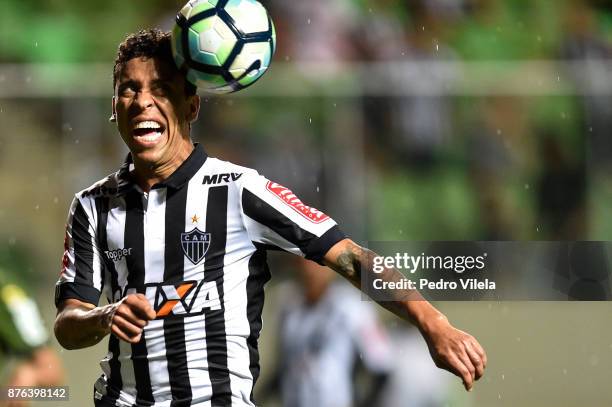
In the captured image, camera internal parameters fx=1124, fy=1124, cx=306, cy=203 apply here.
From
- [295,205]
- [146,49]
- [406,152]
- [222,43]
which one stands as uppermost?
[406,152]

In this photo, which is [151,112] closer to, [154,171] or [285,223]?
[154,171]

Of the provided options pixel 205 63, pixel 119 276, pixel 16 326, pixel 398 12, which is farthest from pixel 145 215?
pixel 398 12

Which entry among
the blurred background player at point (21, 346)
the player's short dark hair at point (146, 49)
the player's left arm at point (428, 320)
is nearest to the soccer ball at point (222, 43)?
the player's short dark hair at point (146, 49)

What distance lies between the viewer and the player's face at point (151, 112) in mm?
Answer: 3033

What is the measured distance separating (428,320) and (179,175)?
0.81 metres

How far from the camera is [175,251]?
303 cm

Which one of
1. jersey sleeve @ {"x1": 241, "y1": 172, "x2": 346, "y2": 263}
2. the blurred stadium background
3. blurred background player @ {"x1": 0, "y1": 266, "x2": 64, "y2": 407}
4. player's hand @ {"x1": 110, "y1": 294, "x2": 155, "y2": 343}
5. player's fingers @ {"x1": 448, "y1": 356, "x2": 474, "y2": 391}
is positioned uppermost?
the blurred stadium background

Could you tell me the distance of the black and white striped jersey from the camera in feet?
9.71

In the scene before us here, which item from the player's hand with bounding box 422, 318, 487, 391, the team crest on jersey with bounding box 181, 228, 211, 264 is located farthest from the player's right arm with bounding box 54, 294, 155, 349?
the player's hand with bounding box 422, 318, 487, 391

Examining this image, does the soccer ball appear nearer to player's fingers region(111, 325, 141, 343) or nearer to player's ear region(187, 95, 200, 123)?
player's ear region(187, 95, 200, 123)

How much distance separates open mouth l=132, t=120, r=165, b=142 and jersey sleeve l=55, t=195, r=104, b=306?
24cm

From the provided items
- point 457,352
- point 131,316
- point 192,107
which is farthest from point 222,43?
point 457,352

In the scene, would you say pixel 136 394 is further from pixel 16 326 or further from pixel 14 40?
pixel 14 40

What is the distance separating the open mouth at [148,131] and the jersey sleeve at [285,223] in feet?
0.90
